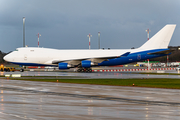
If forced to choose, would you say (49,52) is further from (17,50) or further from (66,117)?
(66,117)

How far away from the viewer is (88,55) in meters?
56.3

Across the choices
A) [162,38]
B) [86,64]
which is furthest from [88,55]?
[162,38]

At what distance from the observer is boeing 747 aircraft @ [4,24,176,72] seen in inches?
2197

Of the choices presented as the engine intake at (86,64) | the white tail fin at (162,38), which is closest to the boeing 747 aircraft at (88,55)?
the white tail fin at (162,38)

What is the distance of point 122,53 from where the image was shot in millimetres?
56094

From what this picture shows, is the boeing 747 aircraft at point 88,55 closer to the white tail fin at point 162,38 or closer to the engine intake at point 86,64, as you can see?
the white tail fin at point 162,38

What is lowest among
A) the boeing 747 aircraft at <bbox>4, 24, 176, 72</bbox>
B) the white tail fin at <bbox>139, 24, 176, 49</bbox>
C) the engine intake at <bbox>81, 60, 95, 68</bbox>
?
the engine intake at <bbox>81, 60, 95, 68</bbox>

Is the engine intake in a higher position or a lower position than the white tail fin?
lower

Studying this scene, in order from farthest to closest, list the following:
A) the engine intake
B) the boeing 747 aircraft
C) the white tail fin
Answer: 1. the white tail fin
2. the boeing 747 aircraft
3. the engine intake

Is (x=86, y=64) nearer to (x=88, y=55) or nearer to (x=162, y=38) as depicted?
(x=88, y=55)

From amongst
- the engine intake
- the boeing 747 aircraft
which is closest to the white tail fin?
the boeing 747 aircraft

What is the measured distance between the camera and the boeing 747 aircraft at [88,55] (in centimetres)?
5580

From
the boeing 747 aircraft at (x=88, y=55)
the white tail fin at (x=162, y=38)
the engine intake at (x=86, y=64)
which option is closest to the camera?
the engine intake at (x=86, y=64)

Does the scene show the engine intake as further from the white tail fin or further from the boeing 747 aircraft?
the white tail fin
